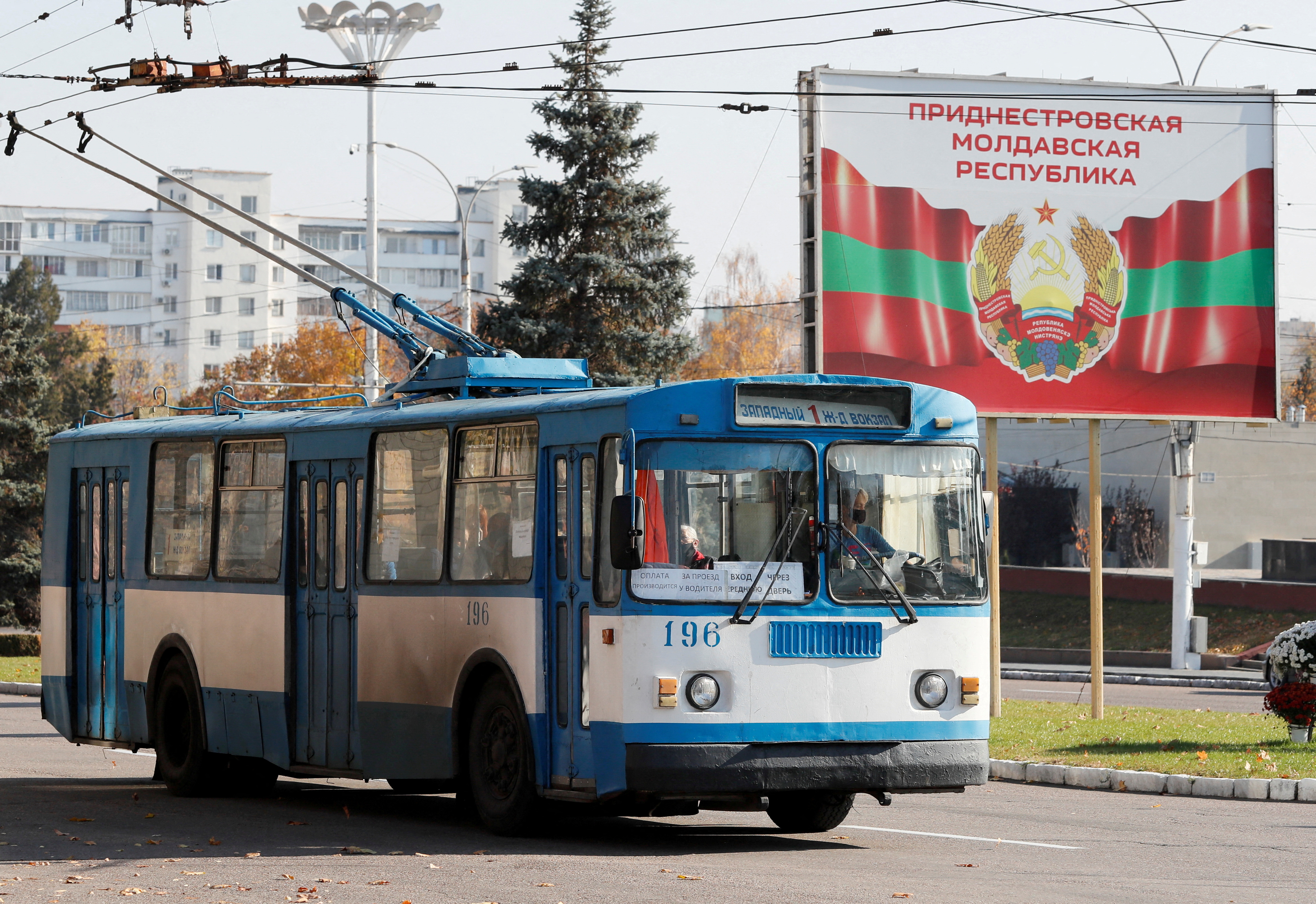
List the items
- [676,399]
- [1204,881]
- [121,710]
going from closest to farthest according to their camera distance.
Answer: [1204,881], [676,399], [121,710]

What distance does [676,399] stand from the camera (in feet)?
34.5

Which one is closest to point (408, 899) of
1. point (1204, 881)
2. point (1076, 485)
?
point (1204, 881)

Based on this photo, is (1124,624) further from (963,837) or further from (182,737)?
(963,837)

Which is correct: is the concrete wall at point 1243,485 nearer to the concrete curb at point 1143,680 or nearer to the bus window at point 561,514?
the concrete curb at point 1143,680

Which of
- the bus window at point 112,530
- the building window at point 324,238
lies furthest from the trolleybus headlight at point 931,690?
the building window at point 324,238

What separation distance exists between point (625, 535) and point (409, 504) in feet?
9.24

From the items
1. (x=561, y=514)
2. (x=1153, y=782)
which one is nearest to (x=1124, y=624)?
(x=1153, y=782)

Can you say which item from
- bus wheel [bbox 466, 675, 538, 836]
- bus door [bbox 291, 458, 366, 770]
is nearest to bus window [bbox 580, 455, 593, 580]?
bus wheel [bbox 466, 675, 538, 836]

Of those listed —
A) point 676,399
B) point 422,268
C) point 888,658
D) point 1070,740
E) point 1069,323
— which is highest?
point 422,268

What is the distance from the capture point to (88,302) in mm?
141000

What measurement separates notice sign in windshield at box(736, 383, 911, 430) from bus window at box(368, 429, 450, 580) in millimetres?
1956

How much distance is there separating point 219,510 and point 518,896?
6.57m

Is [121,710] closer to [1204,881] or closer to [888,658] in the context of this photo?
[888,658]

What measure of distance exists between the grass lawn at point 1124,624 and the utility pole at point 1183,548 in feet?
5.37
